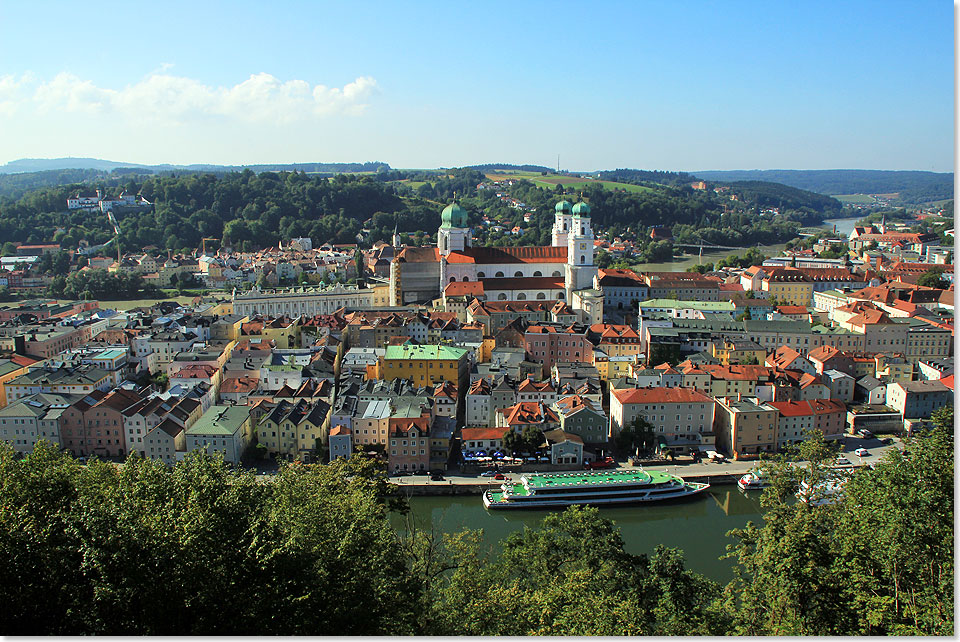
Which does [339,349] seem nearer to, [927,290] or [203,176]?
[927,290]

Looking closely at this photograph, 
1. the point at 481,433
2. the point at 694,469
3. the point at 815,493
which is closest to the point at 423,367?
the point at 481,433

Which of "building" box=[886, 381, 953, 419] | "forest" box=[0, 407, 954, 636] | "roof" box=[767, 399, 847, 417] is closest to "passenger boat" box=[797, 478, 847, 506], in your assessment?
"forest" box=[0, 407, 954, 636]

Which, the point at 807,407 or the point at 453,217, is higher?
the point at 453,217

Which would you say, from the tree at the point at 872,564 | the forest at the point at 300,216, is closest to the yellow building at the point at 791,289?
the forest at the point at 300,216

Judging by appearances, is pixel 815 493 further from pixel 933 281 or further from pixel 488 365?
pixel 933 281

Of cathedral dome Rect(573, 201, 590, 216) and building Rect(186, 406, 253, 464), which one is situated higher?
cathedral dome Rect(573, 201, 590, 216)

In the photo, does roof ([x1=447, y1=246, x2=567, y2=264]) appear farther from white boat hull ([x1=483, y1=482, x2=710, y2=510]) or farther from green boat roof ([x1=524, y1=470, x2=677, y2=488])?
white boat hull ([x1=483, y1=482, x2=710, y2=510])
